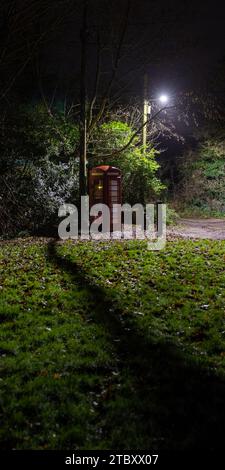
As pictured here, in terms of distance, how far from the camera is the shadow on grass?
12.0 ft

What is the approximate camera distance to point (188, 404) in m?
4.21

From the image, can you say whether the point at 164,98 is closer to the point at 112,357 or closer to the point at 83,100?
the point at 83,100

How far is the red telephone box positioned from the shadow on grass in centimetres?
1074

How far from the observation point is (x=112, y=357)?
17.3ft

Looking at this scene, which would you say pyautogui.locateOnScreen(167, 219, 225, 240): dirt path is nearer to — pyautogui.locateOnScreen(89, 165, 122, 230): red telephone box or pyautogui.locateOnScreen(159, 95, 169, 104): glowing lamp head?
pyautogui.locateOnScreen(89, 165, 122, 230): red telephone box

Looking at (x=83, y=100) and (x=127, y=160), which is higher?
(x=83, y=100)

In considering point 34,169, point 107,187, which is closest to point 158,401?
point 107,187

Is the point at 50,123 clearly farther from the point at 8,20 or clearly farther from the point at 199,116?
the point at 199,116

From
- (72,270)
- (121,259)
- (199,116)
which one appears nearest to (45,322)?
(72,270)

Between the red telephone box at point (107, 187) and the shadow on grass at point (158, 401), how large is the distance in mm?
10739

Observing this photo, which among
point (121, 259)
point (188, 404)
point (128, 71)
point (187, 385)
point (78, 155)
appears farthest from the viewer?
point (78, 155)

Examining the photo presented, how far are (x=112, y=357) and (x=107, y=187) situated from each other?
37.7ft

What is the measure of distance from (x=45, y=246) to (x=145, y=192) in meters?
10.1

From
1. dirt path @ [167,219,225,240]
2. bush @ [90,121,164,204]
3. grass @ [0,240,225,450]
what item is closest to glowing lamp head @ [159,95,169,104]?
bush @ [90,121,164,204]
